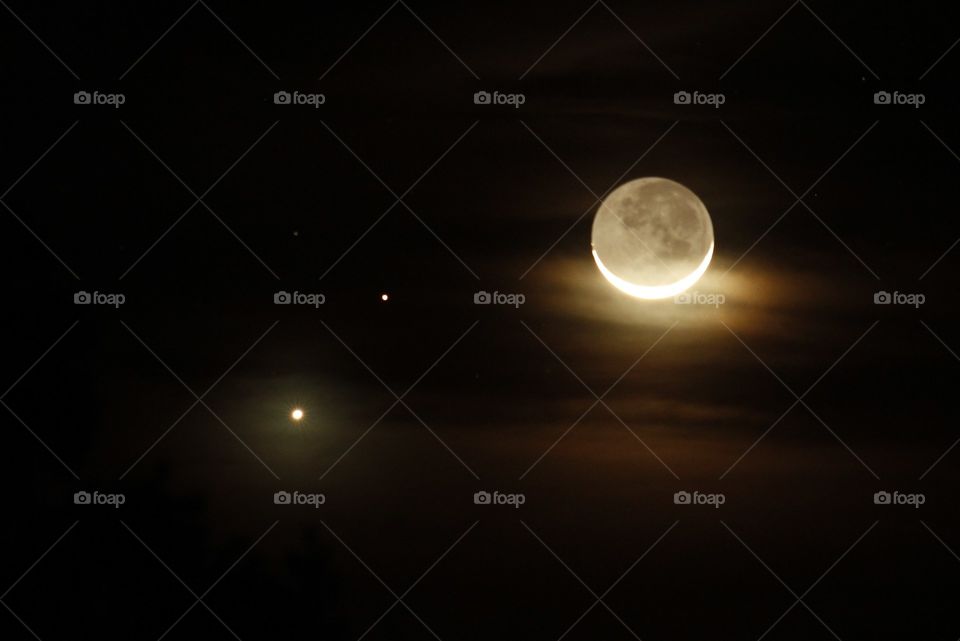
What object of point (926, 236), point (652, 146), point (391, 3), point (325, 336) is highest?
point (391, 3)

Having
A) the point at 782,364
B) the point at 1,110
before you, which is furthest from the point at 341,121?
the point at 782,364

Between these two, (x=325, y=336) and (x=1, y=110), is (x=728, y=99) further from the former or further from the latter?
(x=1, y=110)

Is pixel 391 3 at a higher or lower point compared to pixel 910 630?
higher

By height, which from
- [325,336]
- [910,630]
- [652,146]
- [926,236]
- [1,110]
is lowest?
[910,630]

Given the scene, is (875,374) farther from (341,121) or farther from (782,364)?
(341,121)

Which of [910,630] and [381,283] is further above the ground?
[381,283]

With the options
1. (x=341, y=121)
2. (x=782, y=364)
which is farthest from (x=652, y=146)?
(x=341, y=121)
